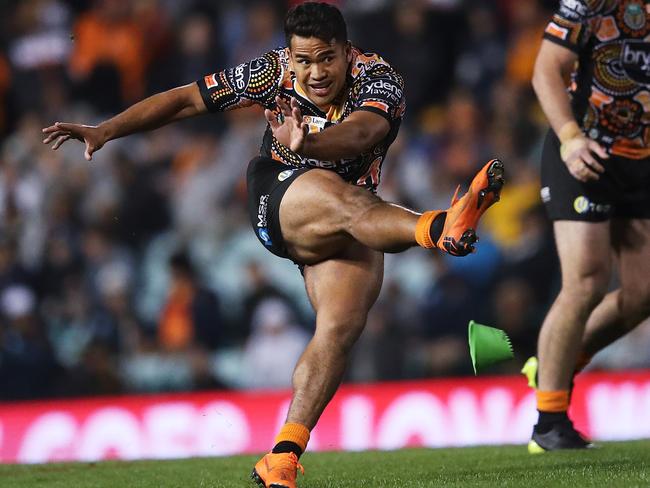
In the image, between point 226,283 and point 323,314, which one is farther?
point 226,283

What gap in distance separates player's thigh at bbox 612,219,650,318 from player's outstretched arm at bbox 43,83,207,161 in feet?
7.68

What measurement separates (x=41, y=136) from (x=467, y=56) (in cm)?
450

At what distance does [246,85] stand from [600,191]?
1.92 meters

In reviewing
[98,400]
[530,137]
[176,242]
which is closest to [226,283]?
[176,242]

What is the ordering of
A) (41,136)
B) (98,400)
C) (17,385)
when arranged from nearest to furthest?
(98,400), (17,385), (41,136)

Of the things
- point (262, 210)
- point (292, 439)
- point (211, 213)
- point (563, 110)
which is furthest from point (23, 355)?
point (563, 110)

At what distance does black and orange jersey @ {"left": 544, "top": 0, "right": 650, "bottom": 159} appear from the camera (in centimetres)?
609

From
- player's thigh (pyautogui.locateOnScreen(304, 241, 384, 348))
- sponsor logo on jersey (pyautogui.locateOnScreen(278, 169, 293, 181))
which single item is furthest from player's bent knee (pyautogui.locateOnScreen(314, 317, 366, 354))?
sponsor logo on jersey (pyautogui.locateOnScreen(278, 169, 293, 181))

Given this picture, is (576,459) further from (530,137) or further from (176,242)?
→ (176,242)

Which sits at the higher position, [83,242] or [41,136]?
[41,136]

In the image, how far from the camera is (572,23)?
606cm

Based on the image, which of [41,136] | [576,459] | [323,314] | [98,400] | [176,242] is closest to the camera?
[323,314]

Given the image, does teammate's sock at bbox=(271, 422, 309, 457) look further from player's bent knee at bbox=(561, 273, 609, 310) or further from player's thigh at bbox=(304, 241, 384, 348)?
player's bent knee at bbox=(561, 273, 609, 310)

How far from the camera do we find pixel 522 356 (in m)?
10.3
